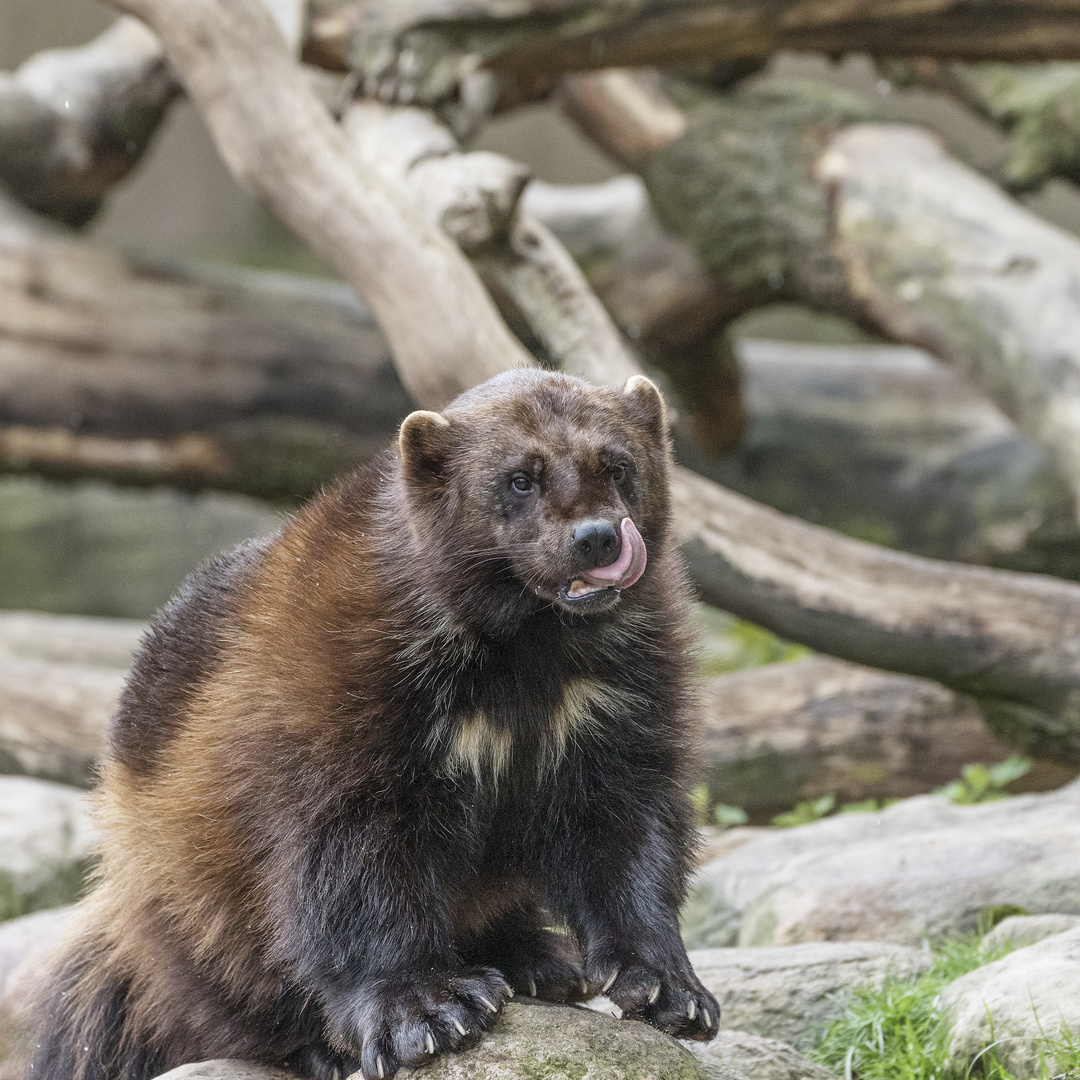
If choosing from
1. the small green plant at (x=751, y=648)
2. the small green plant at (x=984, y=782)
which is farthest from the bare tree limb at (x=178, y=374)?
the small green plant at (x=984, y=782)

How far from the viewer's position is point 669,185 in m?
6.55

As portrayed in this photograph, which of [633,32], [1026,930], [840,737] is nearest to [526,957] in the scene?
[1026,930]

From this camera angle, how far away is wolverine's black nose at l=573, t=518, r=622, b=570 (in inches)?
94.0

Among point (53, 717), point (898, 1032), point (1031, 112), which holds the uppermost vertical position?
point (1031, 112)

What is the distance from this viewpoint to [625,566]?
243 cm

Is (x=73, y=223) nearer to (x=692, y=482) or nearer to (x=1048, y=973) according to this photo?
(x=692, y=482)

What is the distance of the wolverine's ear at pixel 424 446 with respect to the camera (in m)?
2.61

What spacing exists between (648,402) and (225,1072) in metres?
1.54

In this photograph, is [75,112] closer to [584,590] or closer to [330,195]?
[330,195]

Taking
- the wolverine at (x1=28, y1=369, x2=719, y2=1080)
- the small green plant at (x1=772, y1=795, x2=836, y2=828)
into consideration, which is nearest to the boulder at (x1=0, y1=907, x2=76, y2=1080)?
the wolverine at (x1=28, y1=369, x2=719, y2=1080)

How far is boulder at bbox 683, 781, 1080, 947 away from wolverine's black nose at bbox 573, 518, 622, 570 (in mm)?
1530

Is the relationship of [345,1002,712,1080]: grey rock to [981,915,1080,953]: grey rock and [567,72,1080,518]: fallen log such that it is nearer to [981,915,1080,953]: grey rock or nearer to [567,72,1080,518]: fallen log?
[981,915,1080,953]: grey rock

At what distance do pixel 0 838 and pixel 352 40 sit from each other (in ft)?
10.5

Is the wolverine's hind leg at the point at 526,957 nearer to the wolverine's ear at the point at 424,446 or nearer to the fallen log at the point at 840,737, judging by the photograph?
the wolverine's ear at the point at 424,446
